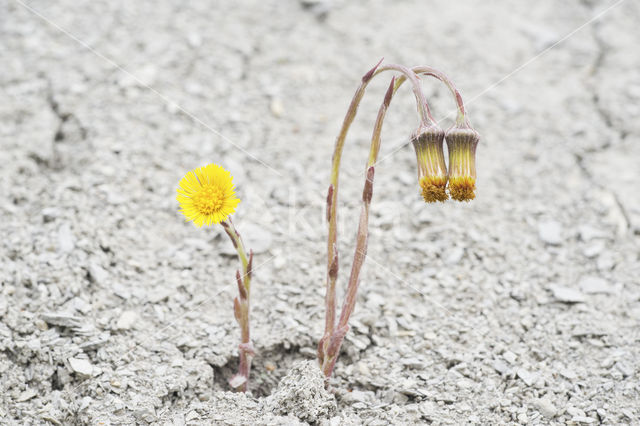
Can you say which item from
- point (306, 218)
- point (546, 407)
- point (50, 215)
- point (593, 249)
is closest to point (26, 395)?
point (50, 215)

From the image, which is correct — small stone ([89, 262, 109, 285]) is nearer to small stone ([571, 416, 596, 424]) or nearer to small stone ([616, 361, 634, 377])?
small stone ([571, 416, 596, 424])

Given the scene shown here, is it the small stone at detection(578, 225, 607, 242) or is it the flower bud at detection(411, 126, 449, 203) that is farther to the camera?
the small stone at detection(578, 225, 607, 242)

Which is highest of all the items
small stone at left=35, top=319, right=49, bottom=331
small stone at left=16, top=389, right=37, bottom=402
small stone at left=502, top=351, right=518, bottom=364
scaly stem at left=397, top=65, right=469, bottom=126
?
scaly stem at left=397, top=65, right=469, bottom=126

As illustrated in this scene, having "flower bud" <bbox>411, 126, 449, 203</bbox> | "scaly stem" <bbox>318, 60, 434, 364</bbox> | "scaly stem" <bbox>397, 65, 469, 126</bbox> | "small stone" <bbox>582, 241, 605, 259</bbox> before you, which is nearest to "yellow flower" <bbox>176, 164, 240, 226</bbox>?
"scaly stem" <bbox>318, 60, 434, 364</bbox>

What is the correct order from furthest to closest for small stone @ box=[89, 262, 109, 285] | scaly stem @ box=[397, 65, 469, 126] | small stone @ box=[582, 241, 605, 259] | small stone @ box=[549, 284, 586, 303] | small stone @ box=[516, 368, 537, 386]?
small stone @ box=[582, 241, 605, 259] < small stone @ box=[549, 284, 586, 303] < small stone @ box=[89, 262, 109, 285] < small stone @ box=[516, 368, 537, 386] < scaly stem @ box=[397, 65, 469, 126]

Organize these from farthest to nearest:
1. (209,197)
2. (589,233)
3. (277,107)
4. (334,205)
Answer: (277,107) → (589,233) → (334,205) → (209,197)

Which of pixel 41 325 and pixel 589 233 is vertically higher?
pixel 589 233

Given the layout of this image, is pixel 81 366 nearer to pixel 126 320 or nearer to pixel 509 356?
pixel 126 320

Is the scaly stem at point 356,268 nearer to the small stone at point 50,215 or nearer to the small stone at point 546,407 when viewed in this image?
the small stone at point 546,407
